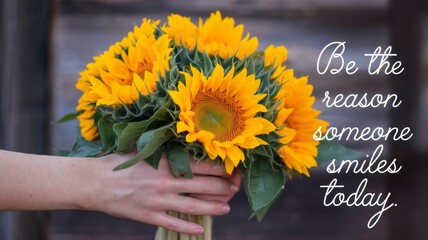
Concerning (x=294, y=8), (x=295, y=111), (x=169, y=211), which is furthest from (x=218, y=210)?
(x=294, y=8)

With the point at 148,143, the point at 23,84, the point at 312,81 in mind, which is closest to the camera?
the point at 148,143

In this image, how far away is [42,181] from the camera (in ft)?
3.03

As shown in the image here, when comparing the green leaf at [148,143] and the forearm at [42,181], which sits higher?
the green leaf at [148,143]

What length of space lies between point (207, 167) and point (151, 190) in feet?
0.28

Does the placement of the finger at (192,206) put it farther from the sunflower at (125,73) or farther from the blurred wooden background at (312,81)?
the blurred wooden background at (312,81)

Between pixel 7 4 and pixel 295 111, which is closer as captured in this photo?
pixel 295 111

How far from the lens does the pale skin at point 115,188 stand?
92cm

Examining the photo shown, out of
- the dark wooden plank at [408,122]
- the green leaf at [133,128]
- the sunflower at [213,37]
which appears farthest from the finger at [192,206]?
the dark wooden plank at [408,122]

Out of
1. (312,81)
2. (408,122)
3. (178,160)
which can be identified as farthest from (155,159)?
(408,122)

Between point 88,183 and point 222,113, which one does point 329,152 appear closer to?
point 222,113

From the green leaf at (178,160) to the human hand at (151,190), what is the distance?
0.04 feet

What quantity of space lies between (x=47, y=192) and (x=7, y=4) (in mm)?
1066

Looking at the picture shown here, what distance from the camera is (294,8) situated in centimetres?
207

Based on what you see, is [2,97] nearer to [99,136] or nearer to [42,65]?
[42,65]
